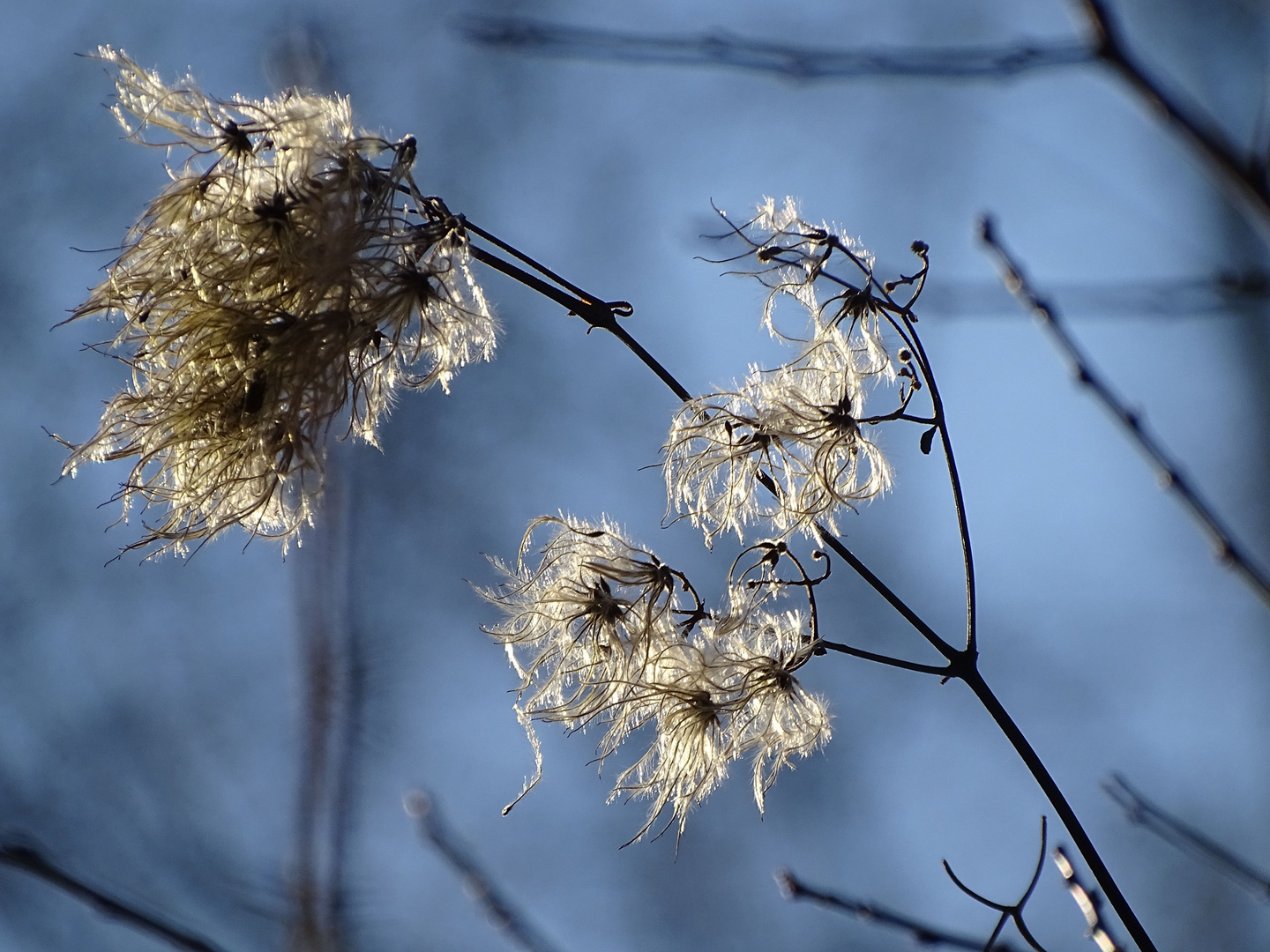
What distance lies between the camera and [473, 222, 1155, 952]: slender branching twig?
1.07 metres

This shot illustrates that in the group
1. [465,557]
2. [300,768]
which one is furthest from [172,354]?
[465,557]

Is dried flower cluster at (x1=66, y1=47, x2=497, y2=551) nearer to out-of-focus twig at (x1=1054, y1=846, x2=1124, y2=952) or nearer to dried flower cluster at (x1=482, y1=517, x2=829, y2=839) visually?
dried flower cluster at (x1=482, y1=517, x2=829, y2=839)

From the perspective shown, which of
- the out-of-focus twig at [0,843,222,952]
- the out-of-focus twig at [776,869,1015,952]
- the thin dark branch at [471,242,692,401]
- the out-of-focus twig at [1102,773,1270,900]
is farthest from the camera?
the out-of-focus twig at [1102,773,1270,900]

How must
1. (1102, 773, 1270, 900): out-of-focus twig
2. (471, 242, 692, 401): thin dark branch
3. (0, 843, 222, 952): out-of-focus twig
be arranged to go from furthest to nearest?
(1102, 773, 1270, 900): out-of-focus twig, (471, 242, 692, 401): thin dark branch, (0, 843, 222, 952): out-of-focus twig

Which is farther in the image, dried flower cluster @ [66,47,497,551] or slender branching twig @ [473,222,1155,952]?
dried flower cluster @ [66,47,497,551]

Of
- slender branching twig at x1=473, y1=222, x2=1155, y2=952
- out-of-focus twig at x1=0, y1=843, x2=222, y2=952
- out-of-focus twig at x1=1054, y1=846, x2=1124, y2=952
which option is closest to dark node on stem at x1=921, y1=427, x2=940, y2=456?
slender branching twig at x1=473, y1=222, x2=1155, y2=952

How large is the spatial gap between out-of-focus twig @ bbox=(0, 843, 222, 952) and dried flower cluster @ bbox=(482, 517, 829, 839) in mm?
570

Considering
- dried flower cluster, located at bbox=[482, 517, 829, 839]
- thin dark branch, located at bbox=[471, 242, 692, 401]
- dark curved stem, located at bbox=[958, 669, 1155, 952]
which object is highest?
thin dark branch, located at bbox=[471, 242, 692, 401]

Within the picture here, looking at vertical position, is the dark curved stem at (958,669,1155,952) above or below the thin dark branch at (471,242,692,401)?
below

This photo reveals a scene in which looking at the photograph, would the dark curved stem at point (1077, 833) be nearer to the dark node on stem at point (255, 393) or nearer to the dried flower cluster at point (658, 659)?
the dried flower cluster at point (658, 659)

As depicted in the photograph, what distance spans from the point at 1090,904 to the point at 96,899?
1087mm

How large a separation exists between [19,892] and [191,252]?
5.67 metres

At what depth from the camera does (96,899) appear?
94 centimetres

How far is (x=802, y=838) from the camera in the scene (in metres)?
8.27
